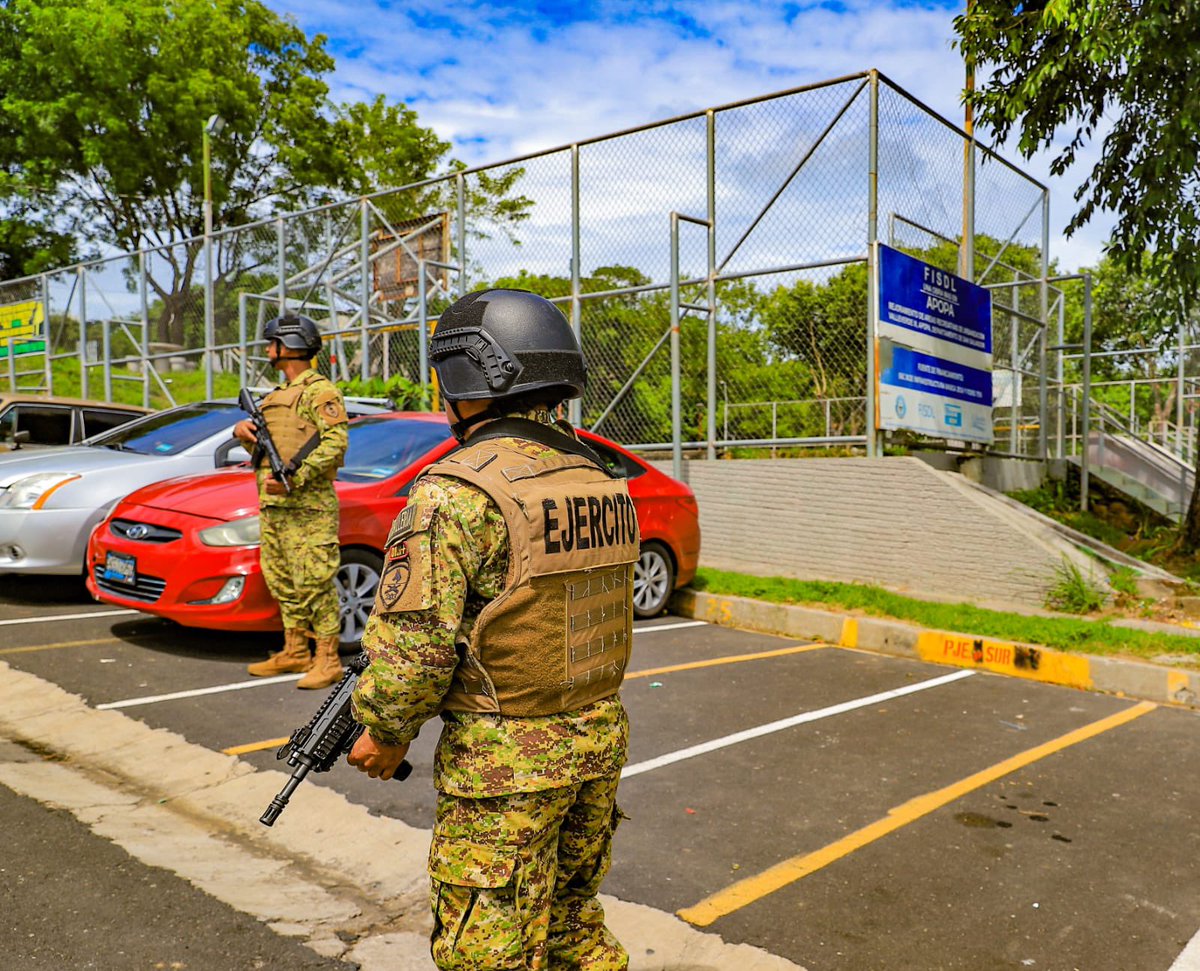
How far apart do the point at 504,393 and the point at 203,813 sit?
267 cm

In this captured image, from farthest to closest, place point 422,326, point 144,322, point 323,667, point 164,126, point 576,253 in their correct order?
point 164,126, point 144,322, point 422,326, point 576,253, point 323,667

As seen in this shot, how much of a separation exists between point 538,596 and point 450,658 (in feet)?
0.68

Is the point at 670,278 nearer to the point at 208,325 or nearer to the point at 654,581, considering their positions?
the point at 654,581

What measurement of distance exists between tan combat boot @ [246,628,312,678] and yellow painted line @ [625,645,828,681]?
1820 mm

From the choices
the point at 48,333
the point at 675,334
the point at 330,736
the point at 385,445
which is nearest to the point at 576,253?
the point at 675,334

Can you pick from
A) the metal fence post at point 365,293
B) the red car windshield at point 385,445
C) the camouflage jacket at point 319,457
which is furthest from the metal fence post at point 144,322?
the camouflage jacket at point 319,457

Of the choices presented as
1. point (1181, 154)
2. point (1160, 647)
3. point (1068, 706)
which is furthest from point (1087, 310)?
point (1068, 706)

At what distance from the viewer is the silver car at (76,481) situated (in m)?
7.26

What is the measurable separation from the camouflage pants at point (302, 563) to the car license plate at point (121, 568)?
1021 mm

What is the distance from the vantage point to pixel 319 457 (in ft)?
17.2

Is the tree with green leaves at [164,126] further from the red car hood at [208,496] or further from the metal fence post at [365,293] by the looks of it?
the red car hood at [208,496]

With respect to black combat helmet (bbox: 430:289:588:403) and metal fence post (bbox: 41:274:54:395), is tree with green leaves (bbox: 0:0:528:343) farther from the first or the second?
black combat helmet (bbox: 430:289:588:403)

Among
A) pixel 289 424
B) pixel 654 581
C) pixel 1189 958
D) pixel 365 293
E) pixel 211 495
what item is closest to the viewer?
pixel 1189 958

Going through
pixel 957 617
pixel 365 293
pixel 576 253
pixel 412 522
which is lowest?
pixel 957 617
